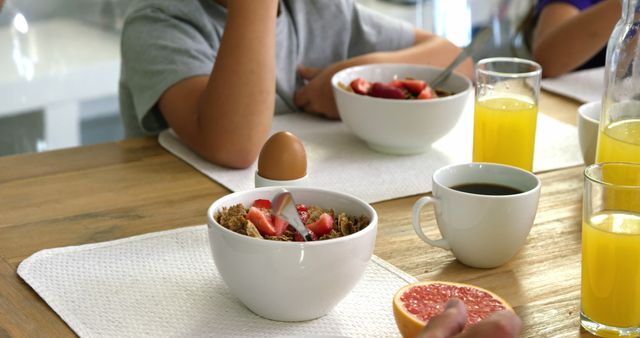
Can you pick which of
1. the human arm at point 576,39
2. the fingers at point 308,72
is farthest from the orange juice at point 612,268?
the human arm at point 576,39

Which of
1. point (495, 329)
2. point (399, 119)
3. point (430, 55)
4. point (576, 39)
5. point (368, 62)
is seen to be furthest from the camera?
point (576, 39)

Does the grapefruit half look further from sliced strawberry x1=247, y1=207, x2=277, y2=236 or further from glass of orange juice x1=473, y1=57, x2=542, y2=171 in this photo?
glass of orange juice x1=473, y1=57, x2=542, y2=171

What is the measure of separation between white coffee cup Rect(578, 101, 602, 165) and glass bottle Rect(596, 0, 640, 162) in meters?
0.13

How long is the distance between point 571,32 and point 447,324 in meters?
1.32

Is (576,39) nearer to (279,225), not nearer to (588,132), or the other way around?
(588,132)

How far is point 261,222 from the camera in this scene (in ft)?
2.78

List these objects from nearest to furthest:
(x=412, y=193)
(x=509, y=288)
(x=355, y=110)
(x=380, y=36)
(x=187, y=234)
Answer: (x=509, y=288)
(x=187, y=234)
(x=412, y=193)
(x=355, y=110)
(x=380, y=36)

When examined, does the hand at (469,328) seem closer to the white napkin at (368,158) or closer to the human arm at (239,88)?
the white napkin at (368,158)

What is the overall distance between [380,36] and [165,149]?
56 cm

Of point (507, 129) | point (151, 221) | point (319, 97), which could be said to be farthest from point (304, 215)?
point (319, 97)

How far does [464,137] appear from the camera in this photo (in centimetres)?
142

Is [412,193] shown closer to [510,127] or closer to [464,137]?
[510,127]

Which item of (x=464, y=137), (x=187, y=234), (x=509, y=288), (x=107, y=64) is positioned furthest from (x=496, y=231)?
(x=107, y=64)

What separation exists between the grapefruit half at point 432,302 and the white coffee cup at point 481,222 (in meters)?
0.10
